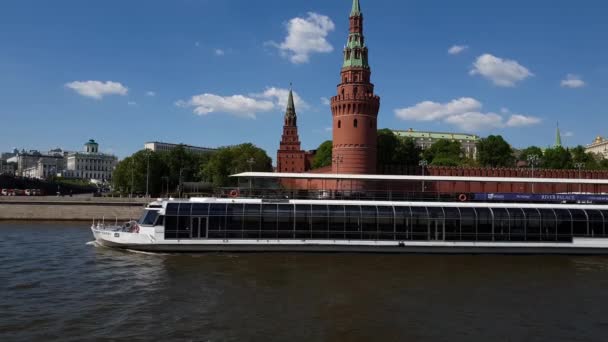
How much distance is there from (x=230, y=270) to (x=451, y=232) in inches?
621

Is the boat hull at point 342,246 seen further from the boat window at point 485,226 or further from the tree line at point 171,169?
the tree line at point 171,169

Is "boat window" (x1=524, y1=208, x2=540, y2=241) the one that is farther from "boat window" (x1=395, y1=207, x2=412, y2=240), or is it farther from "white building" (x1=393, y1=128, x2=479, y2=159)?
"white building" (x1=393, y1=128, x2=479, y2=159)

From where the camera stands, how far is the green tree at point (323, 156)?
10848 cm

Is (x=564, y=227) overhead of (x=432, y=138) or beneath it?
beneath

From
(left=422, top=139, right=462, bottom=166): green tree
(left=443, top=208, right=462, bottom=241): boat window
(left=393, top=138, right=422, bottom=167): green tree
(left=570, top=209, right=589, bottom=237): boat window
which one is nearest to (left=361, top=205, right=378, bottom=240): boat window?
(left=443, top=208, right=462, bottom=241): boat window

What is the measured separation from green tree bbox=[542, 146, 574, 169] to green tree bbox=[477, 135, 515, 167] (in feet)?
27.0

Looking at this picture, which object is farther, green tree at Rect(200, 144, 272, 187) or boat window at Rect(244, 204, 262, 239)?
green tree at Rect(200, 144, 272, 187)

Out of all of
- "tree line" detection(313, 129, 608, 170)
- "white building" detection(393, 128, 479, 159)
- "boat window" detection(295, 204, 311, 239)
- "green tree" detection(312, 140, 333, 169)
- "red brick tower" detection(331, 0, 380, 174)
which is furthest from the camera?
"white building" detection(393, 128, 479, 159)

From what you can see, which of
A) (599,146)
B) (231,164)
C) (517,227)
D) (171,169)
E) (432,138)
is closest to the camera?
(517,227)

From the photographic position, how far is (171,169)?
108 metres

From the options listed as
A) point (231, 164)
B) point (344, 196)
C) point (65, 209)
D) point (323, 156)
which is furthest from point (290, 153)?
point (344, 196)

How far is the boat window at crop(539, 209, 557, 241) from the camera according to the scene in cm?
3117

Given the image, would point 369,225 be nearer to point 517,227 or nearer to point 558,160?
point 517,227

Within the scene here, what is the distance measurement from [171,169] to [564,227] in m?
92.0
